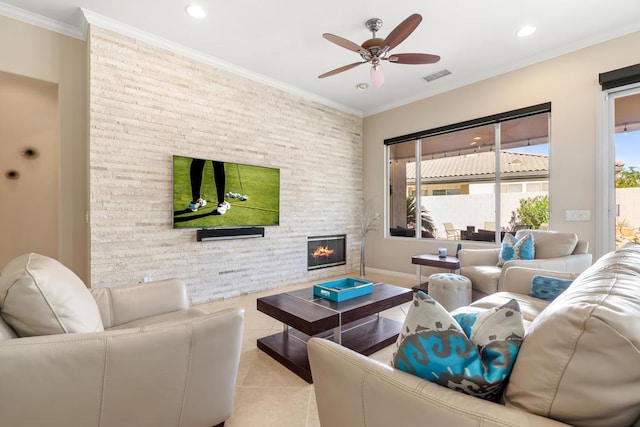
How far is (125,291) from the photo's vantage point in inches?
77.4

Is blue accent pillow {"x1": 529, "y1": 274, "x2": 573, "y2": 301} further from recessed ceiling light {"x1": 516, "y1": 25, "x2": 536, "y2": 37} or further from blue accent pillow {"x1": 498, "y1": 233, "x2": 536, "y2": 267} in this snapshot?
recessed ceiling light {"x1": 516, "y1": 25, "x2": 536, "y2": 37}

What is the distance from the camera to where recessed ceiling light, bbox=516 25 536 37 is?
304 centimetres

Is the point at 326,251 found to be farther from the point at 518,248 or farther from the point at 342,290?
the point at 518,248

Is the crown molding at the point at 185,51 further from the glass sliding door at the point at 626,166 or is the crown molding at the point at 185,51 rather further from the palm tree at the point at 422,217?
the glass sliding door at the point at 626,166

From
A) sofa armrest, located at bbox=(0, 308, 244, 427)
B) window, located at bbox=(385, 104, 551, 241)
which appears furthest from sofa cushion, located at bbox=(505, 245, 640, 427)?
Answer: window, located at bbox=(385, 104, 551, 241)

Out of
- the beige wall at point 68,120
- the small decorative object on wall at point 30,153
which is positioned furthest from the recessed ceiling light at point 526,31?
the small decorative object on wall at point 30,153

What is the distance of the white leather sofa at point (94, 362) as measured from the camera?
1020mm

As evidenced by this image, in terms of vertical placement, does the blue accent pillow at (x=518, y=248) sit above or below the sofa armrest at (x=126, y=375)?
above

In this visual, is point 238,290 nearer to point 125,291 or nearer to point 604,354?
point 125,291

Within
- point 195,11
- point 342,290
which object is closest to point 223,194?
point 195,11

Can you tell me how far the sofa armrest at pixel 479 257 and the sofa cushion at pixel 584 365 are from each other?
2.81 meters

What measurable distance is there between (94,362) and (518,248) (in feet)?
11.7

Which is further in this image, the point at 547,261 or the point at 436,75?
the point at 436,75

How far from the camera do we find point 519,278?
94.1 inches
